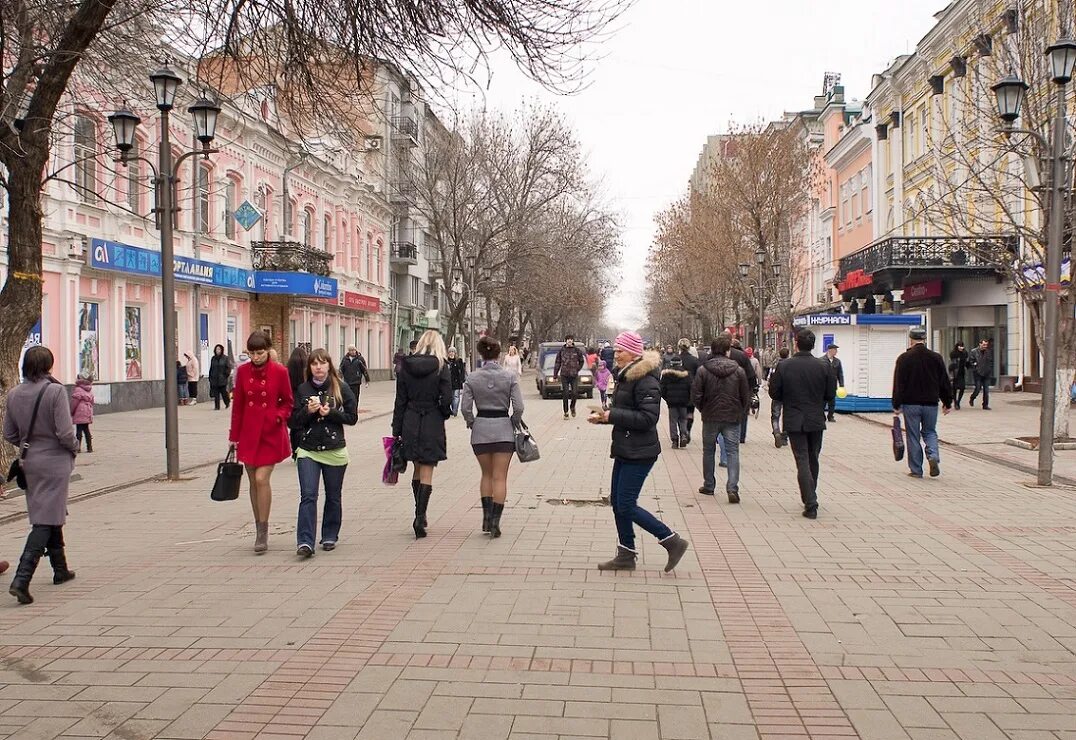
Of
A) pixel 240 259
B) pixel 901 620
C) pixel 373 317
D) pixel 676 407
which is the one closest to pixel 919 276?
pixel 676 407

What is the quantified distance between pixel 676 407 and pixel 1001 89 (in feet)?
21.0

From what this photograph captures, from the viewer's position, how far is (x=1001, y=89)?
12.5m

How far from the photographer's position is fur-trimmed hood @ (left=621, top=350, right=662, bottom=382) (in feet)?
22.4

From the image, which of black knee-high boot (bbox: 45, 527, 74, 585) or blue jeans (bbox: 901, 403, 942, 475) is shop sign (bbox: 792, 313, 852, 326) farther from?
black knee-high boot (bbox: 45, 527, 74, 585)

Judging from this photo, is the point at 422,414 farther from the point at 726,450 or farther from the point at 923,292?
the point at 923,292

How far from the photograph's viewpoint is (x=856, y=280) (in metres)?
34.9

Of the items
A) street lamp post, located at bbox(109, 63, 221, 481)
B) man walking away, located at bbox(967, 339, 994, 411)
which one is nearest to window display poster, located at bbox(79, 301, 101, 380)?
street lamp post, located at bbox(109, 63, 221, 481)

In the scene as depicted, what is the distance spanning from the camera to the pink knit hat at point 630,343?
23.1ft

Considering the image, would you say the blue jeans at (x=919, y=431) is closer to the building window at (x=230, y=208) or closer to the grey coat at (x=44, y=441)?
the grey coat at (x=44, y=441)

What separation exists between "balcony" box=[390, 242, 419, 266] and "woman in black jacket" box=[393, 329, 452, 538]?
146ft

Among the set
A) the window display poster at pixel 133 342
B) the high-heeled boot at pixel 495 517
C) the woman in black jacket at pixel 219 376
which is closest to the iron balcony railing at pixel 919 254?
the woman in black jacket at pixel 219 376

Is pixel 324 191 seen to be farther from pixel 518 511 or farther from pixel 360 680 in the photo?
pixel 360 680

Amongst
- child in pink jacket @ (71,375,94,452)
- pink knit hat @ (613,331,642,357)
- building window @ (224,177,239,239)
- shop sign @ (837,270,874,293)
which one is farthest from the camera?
shop sign @ (837,270,874,293)

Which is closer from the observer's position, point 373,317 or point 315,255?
point 315,255
